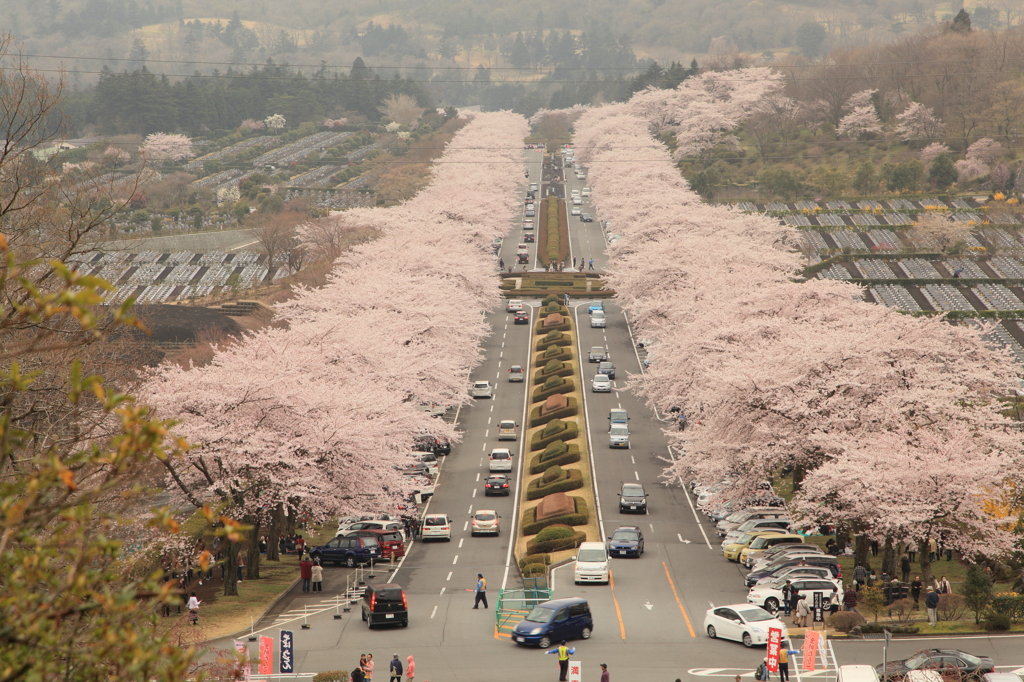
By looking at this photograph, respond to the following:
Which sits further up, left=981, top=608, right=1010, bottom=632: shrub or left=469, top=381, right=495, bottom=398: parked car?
left=981, top=608, right=1010, bottom=632: shrub

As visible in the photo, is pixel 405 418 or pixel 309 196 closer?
pixel 405 418

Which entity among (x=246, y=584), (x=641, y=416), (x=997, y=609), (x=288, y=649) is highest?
(x=288, y=649)

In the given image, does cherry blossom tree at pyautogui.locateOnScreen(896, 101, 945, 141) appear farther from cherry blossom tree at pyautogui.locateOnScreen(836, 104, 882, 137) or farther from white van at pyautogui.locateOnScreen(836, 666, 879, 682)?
white van at pyautogui.locateOnScreen(836, 666, 879, 682)

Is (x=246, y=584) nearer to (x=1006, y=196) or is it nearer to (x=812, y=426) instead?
(x=812, y=426)

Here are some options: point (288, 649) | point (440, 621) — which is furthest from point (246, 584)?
point (288, 649)

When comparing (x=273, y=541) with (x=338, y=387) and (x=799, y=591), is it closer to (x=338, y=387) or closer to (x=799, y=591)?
(x=338, y=387)

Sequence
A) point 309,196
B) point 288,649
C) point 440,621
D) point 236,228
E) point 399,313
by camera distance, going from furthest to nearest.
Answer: point 309,196
point 236,228
point 399,313
point 440,621
point 288,649

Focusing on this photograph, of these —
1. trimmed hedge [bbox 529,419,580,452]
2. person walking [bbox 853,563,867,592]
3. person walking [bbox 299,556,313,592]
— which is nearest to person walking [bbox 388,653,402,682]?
person walking [bbox 299,556,313,592]

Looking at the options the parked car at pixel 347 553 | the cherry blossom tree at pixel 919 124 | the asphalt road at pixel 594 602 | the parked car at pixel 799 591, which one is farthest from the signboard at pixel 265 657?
the cherry blossom tree at pixel 919 124
